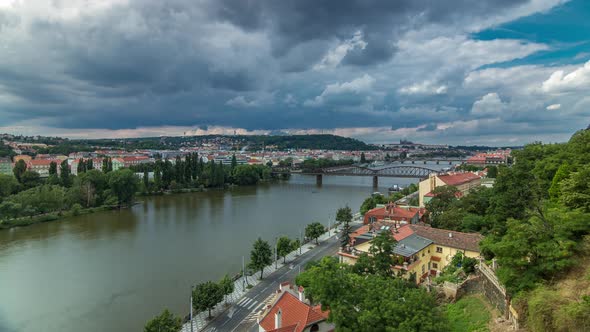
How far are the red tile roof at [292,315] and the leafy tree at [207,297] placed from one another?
2598 millimetres

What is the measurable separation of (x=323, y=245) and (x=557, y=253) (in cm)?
1188

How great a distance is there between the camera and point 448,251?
11062 mm

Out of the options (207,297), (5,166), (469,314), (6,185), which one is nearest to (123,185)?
(6,185)

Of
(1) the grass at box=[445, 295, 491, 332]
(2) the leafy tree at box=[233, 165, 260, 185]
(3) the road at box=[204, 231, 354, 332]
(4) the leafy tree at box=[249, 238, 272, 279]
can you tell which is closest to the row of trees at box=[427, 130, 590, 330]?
(1) the grass at box=[445, 295, 491, 332]

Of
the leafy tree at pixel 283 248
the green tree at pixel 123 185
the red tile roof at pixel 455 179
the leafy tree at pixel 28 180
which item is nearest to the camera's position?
the leafy tree at pixel 283 248

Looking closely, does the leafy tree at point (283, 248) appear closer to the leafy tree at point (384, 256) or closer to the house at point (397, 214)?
the house at point (397, 214)

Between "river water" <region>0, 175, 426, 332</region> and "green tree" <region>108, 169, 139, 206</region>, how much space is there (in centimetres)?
198

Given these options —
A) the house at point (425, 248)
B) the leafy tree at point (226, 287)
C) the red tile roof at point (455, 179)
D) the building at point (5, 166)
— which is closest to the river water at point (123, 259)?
the leafy tree at point (226, 287)

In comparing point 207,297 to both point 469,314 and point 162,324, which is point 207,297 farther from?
point 469,314

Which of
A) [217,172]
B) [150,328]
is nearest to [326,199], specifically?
[217,172]

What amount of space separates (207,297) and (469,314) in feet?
21.3

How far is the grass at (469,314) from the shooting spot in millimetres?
6125

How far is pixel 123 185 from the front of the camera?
27172 millimetres

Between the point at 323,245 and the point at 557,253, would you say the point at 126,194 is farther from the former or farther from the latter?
the point at 557,253
